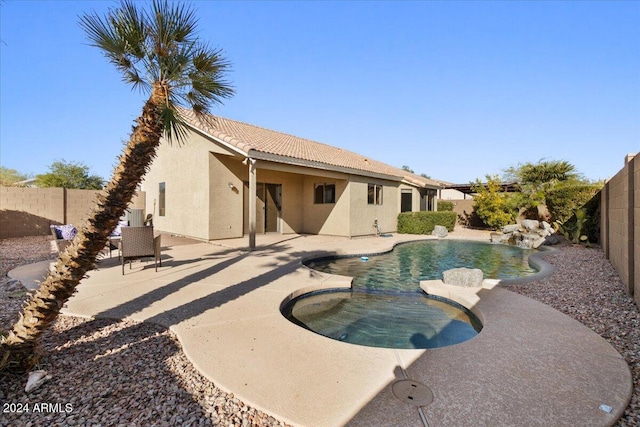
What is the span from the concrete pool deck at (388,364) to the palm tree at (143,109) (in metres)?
1.51

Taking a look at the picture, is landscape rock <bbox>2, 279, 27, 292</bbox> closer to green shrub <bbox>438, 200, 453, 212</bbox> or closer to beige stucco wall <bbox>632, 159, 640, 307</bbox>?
beige stucco wall <bbox>632, 159, 640, 307</bbox>

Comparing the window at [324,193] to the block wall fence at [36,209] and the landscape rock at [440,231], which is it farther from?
the block wall fence at [36,209]

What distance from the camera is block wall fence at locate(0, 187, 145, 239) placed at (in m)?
13.5

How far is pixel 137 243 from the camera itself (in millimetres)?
7059

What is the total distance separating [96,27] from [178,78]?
961mm

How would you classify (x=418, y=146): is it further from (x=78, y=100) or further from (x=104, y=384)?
(x=104, y=384)

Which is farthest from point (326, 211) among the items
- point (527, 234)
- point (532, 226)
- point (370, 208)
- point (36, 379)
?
point (36, 379)

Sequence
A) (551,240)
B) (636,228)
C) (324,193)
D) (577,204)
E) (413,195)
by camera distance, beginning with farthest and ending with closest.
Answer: (413,195) → (324,193) → (577,204) → (551,240) → (636,228)

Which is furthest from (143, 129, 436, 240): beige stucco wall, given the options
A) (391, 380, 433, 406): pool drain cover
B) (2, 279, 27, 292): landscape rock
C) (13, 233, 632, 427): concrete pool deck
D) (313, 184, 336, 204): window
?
(391, 380, 433, 406): pool drain cover

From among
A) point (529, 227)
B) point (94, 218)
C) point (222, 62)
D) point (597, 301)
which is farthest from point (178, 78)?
point (529, 227)

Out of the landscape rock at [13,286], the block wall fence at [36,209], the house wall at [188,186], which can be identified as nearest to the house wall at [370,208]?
the house wall at [188,186]

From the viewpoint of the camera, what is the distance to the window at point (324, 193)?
16250 millimetres

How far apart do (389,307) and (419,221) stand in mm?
13425

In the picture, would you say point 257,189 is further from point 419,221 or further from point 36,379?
point 36,379
